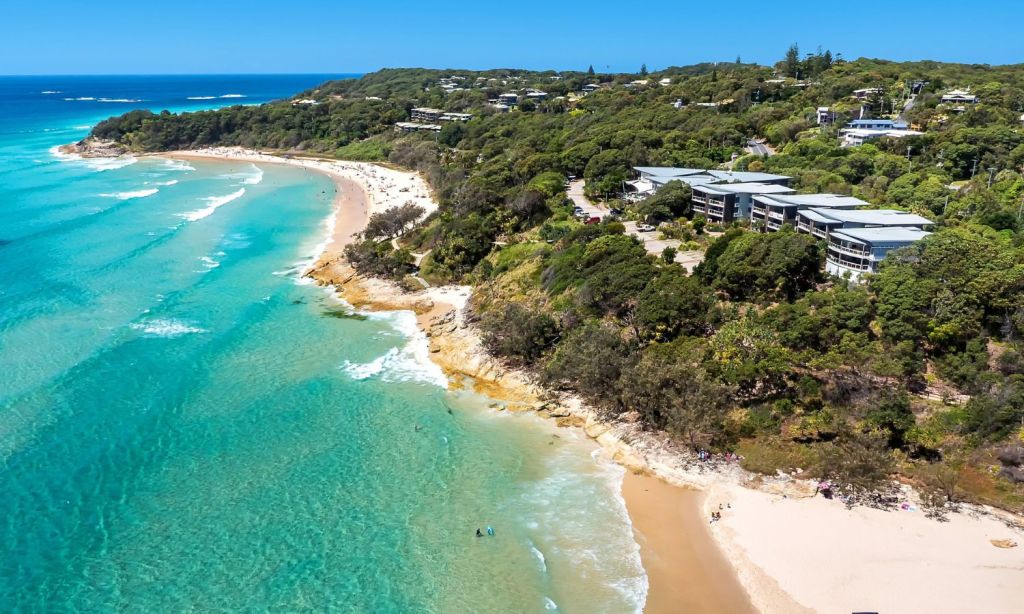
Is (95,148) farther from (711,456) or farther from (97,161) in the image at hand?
(711,456)

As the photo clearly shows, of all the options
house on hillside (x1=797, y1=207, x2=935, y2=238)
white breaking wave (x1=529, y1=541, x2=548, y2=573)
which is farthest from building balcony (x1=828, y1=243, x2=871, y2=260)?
white breaking wave (x1=529, y1=541, x2=548, y2=573)

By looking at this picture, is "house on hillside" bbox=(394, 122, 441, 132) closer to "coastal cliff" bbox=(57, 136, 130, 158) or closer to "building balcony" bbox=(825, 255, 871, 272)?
"coastal cliff" bbox=(57, 136, 130, 158)

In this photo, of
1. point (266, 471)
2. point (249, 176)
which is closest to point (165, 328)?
point (266, 471)

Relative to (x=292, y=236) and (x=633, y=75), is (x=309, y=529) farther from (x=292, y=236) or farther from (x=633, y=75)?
(x=633, y=75)

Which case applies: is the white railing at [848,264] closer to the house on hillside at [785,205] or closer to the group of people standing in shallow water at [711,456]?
the house on hillside at [785,205]

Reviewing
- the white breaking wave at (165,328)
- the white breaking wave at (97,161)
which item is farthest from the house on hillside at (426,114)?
the white breaking wave at (165,328)

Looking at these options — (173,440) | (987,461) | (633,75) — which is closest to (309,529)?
(173,440)
